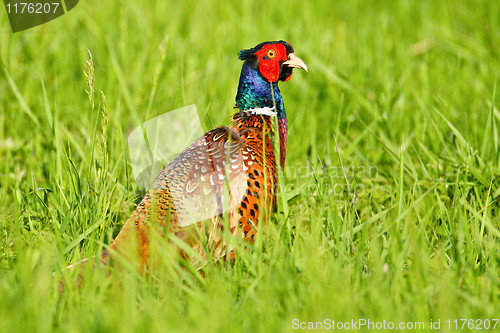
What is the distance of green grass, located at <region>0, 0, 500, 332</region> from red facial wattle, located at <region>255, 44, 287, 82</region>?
62 cm

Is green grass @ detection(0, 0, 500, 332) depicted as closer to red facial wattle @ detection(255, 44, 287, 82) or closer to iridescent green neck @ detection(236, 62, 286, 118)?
iridescent green neck @ detection(236, 62, 286, 118)

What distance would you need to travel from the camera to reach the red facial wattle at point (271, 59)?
11.3ft

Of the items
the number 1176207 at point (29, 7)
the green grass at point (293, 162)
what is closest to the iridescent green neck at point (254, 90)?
the green grass at point (293, 162)

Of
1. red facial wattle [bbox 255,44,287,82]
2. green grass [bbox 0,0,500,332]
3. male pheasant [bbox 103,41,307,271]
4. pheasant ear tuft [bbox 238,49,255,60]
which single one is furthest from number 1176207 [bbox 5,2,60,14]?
male pheasant [bbox 103,41,307,271]

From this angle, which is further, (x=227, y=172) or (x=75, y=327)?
(x=227, y=172)

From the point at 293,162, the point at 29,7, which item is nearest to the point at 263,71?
the point at 293,162

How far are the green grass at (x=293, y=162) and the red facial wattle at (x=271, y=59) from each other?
62cm

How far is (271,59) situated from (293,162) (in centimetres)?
110

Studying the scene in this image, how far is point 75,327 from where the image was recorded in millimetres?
2262

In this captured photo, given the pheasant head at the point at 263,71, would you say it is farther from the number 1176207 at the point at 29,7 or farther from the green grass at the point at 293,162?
the number 1176207 at the point at 29,7

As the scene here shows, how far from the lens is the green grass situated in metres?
2.46

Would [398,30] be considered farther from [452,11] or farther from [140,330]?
[140,330]

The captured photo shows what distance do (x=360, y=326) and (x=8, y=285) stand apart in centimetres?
147

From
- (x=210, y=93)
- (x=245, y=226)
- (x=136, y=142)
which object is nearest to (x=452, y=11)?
(x=210, y=93)
